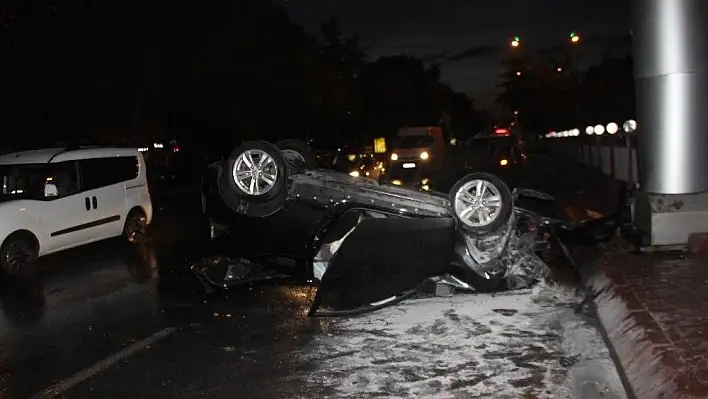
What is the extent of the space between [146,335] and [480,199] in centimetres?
380

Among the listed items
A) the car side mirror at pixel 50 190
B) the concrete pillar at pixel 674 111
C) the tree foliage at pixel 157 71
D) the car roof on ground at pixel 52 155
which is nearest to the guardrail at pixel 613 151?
the concrete pillar at pixel 674 111

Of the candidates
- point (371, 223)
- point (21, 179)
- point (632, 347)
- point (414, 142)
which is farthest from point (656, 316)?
point (414, 142)

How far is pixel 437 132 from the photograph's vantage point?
3472cm

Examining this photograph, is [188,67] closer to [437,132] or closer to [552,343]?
[437,132]

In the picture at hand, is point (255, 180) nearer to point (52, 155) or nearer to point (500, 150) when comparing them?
point (52, 155)

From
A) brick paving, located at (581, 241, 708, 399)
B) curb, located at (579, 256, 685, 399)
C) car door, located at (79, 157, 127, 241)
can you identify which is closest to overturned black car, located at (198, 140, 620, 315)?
brick paving, located at (581, 241, 708, 399)

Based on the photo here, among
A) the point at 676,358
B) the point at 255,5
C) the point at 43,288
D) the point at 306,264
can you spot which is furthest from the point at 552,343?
the point at 255,5

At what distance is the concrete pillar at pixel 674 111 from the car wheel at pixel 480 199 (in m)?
2.26

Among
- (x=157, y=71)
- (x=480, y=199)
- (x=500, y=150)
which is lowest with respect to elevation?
(x=480, y=199)

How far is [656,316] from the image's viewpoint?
21.6 feet

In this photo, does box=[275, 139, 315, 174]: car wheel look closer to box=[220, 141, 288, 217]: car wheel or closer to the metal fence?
box=[220, 141, 288, 217]: car wheel

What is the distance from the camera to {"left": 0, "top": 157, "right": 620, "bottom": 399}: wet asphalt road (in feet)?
19.8

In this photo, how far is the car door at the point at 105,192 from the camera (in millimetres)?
13156

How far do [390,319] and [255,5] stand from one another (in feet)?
88.5
